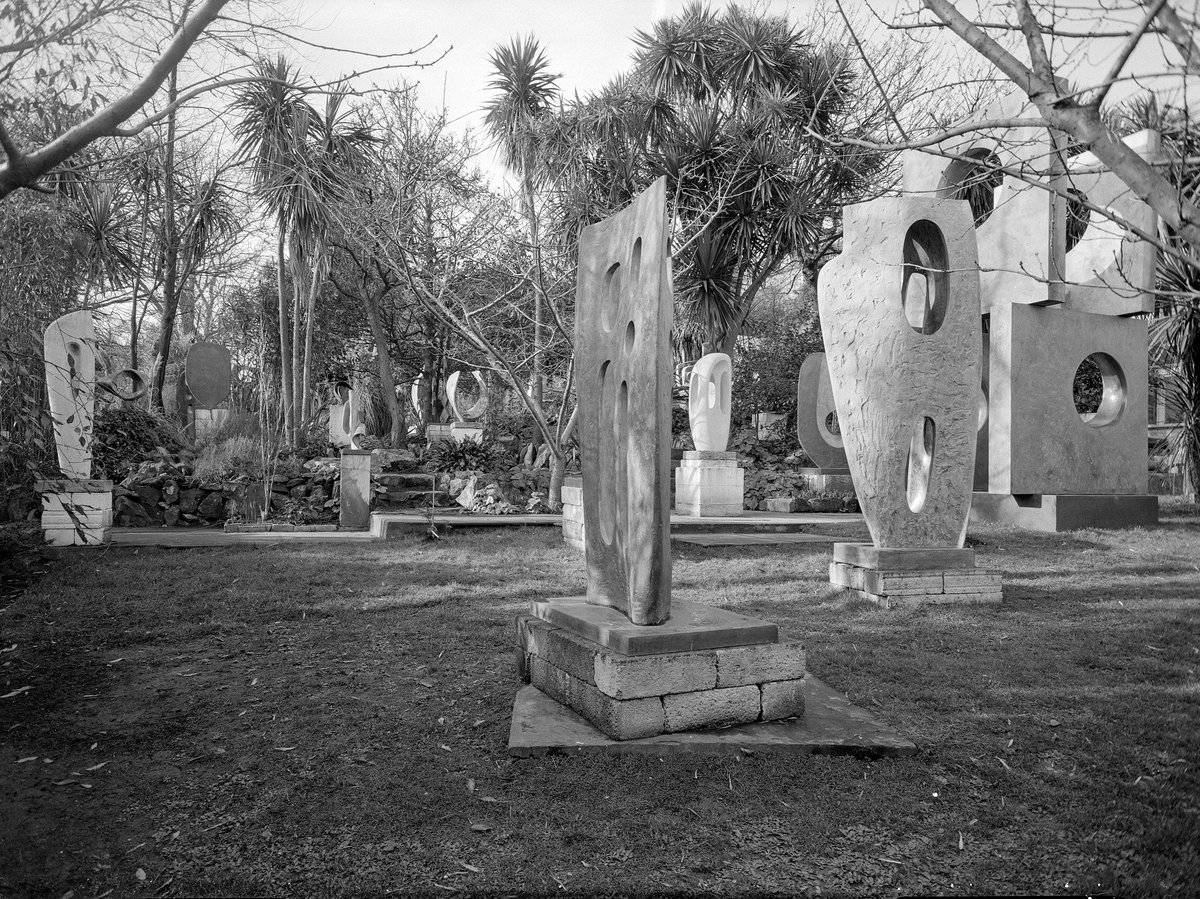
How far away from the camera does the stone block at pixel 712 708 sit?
323 centimetres

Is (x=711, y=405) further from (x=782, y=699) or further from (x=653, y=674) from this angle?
(x=653, y=674)

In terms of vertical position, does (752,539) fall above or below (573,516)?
below

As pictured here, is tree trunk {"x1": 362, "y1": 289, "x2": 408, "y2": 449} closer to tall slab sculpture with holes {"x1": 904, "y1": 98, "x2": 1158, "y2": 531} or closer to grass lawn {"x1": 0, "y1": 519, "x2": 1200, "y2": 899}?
tall slab sculpture with holes {"x1": 904, "y1": 98, "x2": 1158, "y2": 531}

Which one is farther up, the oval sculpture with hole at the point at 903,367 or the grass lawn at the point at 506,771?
the oval sculpture with hole at the point at 903,367

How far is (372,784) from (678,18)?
19389 millimetres

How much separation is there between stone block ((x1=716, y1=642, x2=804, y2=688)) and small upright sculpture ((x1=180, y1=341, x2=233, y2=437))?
40.6ft

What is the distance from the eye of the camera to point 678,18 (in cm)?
1844

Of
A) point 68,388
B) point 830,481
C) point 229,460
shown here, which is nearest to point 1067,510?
point 830,481

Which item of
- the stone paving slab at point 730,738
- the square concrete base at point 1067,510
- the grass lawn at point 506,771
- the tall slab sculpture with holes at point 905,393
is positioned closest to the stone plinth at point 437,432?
the square concrete base at point 1067,510

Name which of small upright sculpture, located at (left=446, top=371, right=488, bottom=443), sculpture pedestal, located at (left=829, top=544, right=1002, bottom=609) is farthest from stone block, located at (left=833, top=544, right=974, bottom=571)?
small upright sculpture, located at (left=446, top=371, right=488, bottom=443)

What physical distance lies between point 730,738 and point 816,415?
12.0 metres

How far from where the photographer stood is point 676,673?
3234 mm

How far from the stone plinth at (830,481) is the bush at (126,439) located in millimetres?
10655

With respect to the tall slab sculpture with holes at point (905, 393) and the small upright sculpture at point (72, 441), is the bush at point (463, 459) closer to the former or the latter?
the small upright sculpture at point (72, 441)
